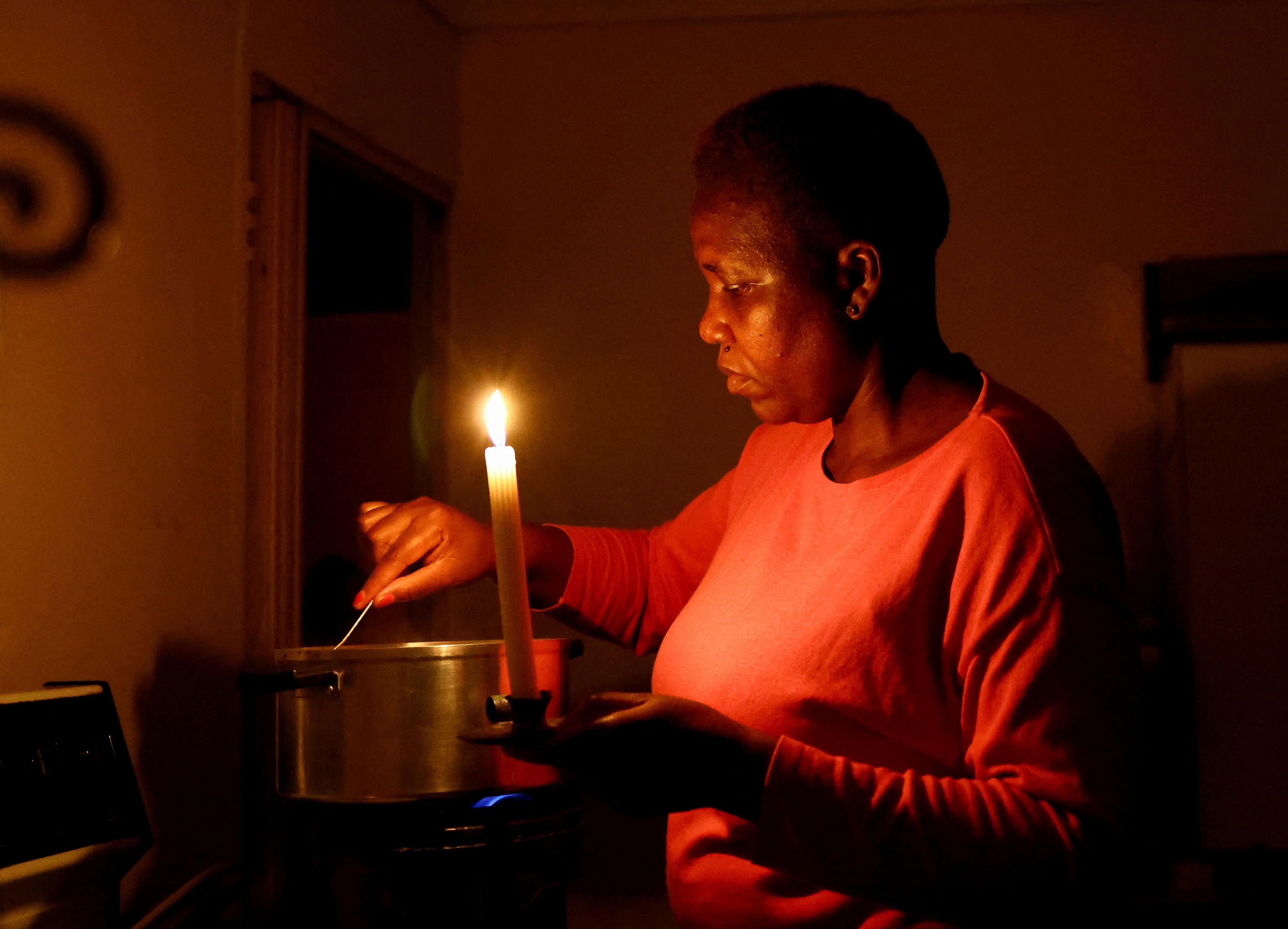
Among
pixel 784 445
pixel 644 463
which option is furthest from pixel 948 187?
pixel 784 445

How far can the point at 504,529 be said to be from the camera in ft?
2.34

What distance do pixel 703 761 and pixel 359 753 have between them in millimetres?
385

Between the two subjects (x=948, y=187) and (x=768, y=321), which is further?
(x=948, y=187)

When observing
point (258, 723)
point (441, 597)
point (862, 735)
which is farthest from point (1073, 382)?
point (258, 723)

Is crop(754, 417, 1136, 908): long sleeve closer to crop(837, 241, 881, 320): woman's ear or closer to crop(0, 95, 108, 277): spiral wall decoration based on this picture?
crop(837, 241, 881, 320): woman's ear

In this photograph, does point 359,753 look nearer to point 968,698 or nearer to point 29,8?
point 968,698

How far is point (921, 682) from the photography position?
2.64ft

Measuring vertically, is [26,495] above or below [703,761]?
above

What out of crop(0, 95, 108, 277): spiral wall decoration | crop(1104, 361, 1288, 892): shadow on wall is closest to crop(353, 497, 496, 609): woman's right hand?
crop(0, 95, 108, 277): spiral wall decoration

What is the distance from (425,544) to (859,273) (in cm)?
57

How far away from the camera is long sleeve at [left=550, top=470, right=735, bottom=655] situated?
1.26 metres

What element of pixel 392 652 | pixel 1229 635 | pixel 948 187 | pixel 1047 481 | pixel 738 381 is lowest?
pixel 1229 635

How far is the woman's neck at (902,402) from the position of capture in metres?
0.90

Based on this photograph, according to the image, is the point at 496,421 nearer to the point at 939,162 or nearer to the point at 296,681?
the point at 296,681
